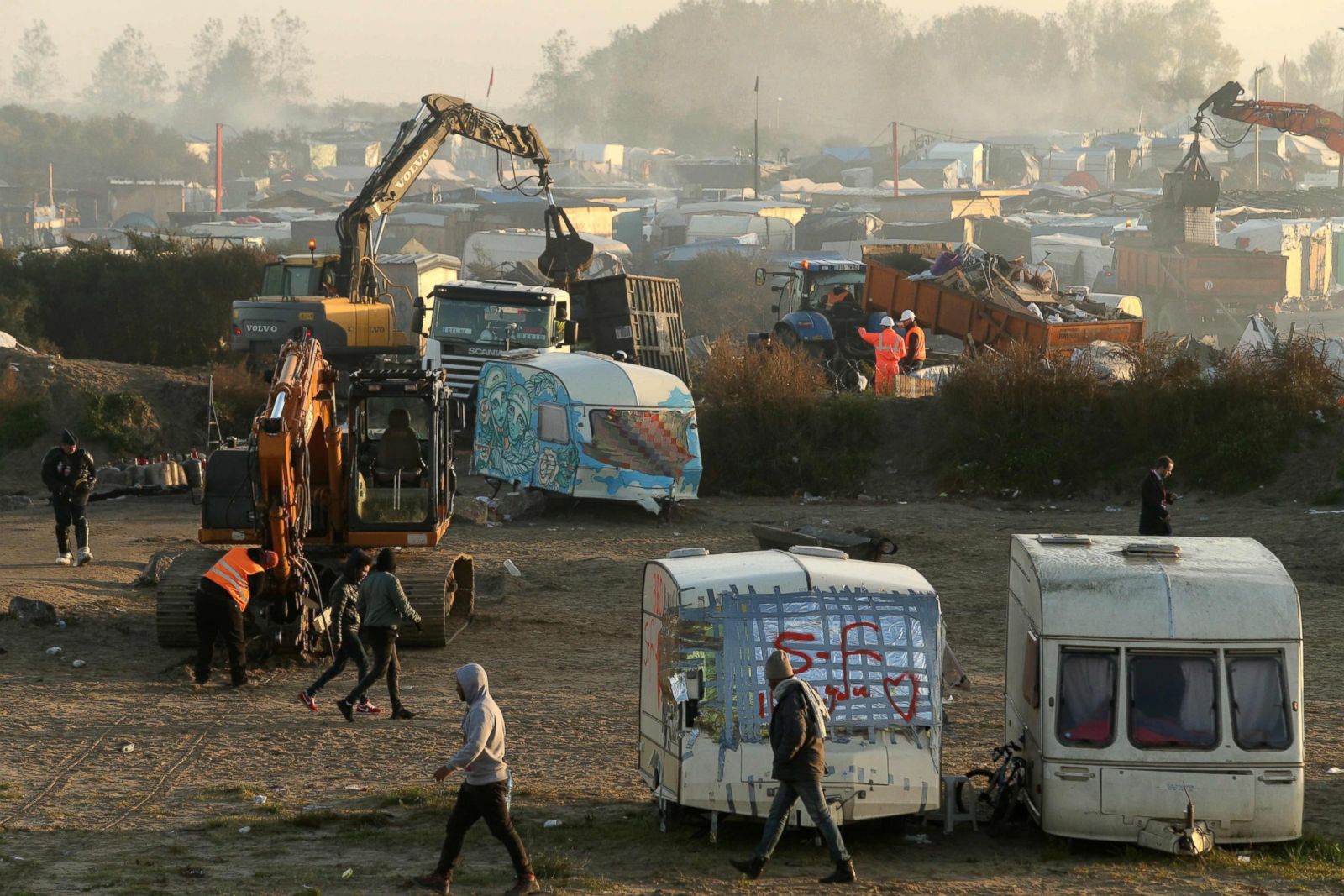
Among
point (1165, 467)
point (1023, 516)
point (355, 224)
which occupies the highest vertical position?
point (355, 224)

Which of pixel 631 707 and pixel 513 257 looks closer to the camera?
pixel 631 707

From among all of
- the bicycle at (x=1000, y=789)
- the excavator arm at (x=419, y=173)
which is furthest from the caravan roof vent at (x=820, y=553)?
the excavator arm at (x=419, y=173)

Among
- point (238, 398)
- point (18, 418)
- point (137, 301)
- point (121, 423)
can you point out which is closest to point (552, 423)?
point (238, 398)

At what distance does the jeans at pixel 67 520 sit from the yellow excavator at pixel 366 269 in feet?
38.9

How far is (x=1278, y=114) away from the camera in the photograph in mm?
58625

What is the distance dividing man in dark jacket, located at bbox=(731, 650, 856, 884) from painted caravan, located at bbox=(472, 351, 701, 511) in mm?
14959

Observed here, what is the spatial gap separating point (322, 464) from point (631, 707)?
15.7 feet

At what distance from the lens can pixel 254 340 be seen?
33.2 meters

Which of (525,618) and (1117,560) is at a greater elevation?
(1117,560)

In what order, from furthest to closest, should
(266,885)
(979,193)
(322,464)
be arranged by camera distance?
1. (979,193)
2. (322,464)
3. (266,885)

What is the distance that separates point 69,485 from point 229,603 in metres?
6.59

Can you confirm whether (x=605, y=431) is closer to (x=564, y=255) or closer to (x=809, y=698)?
(x=564, y=255)

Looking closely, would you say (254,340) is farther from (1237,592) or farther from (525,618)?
(1237,592)

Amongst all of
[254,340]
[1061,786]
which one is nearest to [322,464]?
[1061,786]
